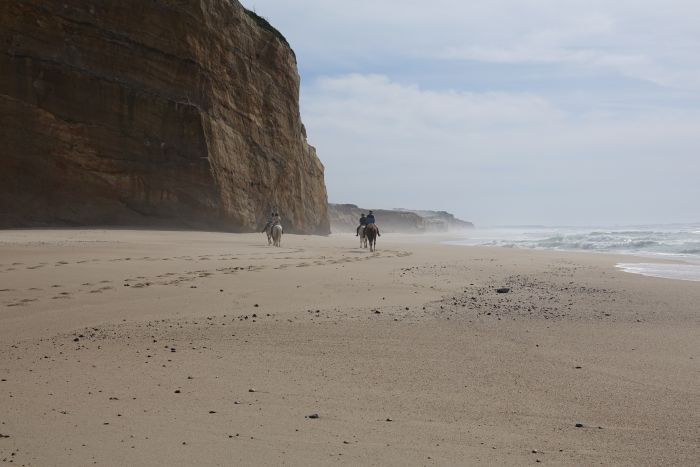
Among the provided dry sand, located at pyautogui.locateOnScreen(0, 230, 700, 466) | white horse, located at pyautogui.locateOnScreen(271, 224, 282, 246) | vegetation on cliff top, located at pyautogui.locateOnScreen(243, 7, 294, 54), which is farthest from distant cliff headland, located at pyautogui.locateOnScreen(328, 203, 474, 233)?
dry sand, located at pyautogui.locateOnScreen(0, 230, 700, 466)

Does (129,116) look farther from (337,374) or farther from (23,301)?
(337,374)

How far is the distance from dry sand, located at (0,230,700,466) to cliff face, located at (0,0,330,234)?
15386 mm

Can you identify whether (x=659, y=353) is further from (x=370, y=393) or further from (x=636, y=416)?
(x=370, y=393)

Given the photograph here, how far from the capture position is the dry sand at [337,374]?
3.29 metres

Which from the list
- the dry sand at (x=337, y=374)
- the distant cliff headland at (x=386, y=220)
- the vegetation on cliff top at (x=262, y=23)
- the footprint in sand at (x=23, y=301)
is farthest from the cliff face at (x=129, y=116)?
the distant cliff headland at (x=386, y=220)

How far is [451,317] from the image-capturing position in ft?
22.4

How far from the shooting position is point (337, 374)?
15.1ft

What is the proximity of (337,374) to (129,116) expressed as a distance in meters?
22.0

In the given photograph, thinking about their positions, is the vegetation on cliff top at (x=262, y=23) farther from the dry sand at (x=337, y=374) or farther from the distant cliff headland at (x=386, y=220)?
the distant cliff headland at (x=386, y=220)

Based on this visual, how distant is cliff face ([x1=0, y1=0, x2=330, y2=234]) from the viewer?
22.4 m

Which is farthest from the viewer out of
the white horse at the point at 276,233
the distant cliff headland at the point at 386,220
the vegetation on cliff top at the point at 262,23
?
the distant cliff headland at the point at 386,220

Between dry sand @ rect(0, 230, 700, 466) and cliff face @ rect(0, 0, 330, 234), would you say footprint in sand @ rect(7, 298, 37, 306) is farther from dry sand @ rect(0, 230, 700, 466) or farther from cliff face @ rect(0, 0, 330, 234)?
cliff face @ rect(0, 0, 330, 234)

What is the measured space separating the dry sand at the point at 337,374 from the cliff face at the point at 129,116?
15386mm

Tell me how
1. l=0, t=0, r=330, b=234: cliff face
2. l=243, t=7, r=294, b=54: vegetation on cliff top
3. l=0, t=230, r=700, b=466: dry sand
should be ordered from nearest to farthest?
l=0, t=230, r=700, b=466: dry sand < l=0, t=0, r=330, b=234: cliff face < l=243, t=7, r=294, b=54: vegetation on cliff top
